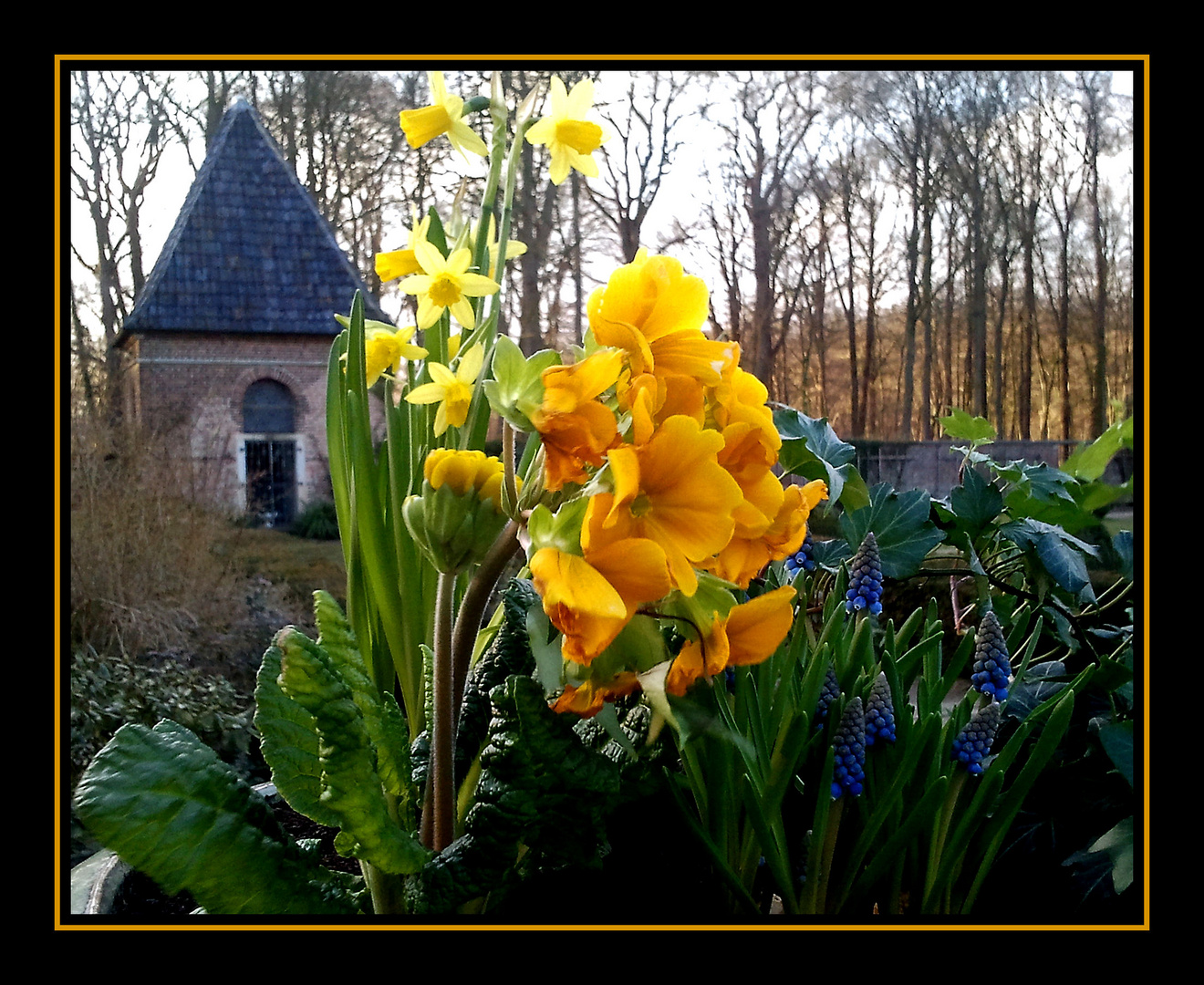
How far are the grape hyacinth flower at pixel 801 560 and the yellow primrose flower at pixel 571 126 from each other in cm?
35

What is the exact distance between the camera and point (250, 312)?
8.83 metres

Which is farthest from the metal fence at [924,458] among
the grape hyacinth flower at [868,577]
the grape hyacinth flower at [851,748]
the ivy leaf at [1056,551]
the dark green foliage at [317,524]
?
the grape hyacinth flower at [851,748]

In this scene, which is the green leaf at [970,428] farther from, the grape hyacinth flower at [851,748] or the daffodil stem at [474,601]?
the daffodil stem at [474,601]

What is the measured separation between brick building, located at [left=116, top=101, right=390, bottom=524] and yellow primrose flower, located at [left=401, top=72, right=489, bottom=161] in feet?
26.4

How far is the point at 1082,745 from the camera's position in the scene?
0.75 metres

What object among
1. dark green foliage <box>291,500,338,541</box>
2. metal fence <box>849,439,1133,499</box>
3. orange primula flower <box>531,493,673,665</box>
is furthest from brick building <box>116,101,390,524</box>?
orange primula flower <box>531,493,673,665</box>

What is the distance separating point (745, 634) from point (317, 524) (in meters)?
7.81

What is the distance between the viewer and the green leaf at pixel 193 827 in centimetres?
48

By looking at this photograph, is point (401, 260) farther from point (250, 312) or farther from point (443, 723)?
point (250, 312)

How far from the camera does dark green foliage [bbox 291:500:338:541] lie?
775 cm

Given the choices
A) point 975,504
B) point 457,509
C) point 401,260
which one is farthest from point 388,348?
point 975,504

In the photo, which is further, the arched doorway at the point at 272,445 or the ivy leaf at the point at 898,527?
the arched doorway at the point at 272,445
